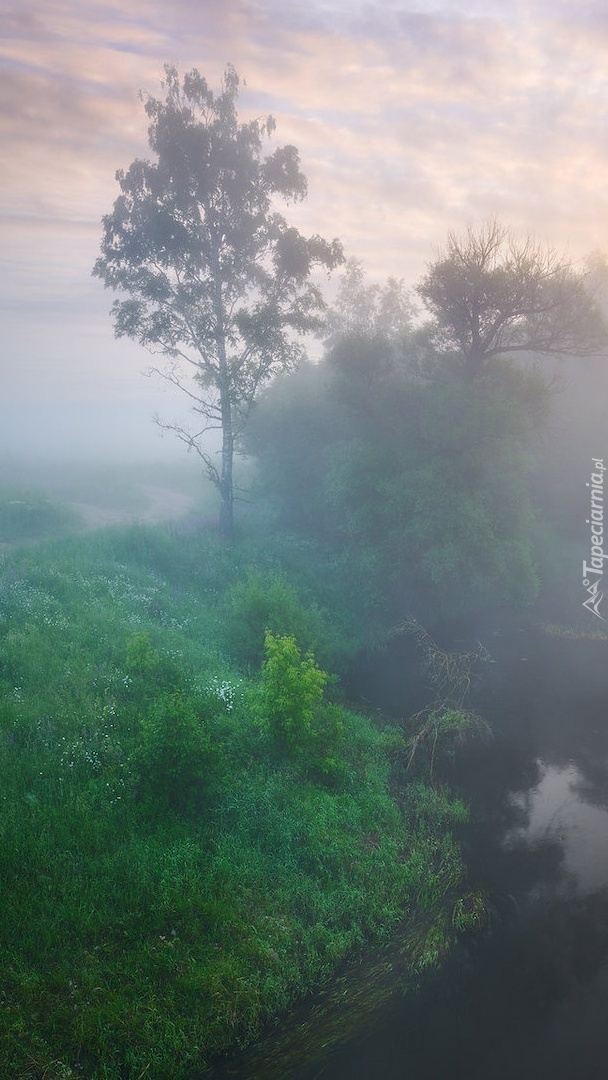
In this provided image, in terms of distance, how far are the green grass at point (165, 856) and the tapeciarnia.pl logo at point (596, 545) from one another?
15.9m

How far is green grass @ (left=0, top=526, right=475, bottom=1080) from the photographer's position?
8.12 metres

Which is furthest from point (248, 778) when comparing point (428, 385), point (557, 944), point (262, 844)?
point (428, 385)

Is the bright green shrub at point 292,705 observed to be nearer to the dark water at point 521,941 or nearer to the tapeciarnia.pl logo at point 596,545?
the dark water at point 521,941

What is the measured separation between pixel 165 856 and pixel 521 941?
675 cm

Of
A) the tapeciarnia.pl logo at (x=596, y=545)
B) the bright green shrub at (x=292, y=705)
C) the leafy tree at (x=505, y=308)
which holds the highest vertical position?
the leafy tree at (x=505, y=308)

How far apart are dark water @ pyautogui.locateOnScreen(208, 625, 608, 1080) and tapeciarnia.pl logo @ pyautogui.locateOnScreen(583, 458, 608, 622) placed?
9106 millimetres

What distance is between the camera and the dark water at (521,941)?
8.32 metres

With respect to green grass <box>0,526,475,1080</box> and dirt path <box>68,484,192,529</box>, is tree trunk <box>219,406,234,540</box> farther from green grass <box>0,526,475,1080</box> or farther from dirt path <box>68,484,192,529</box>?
green grass <box>0,526,475,1080</box>

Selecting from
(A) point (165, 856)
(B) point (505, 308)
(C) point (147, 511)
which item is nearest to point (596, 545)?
(B) point (505, 308)

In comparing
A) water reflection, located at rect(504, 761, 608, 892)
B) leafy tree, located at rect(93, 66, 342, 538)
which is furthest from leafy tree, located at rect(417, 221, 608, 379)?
water reflection, located at rect(504, 761, 608, 892)

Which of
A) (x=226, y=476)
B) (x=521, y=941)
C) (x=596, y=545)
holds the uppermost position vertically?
(x=226, y=476)

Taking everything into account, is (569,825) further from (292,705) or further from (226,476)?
(226,476)

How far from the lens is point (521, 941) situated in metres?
10.3

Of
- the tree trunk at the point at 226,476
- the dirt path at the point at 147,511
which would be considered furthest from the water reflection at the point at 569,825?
the dirt path at the point at 147,511
